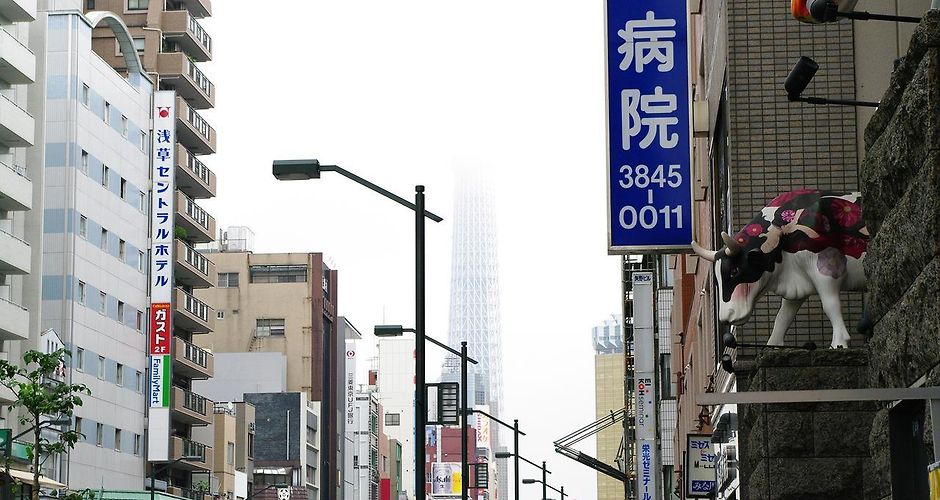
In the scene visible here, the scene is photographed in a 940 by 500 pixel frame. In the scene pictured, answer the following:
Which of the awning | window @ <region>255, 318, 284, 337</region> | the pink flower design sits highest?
window @ <region>255, 318, 284, 337</region>

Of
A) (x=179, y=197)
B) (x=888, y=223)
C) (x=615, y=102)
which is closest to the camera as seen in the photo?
(x=888, y=223)

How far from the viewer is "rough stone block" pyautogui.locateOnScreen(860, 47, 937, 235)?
733 cm

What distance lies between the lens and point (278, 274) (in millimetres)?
140375

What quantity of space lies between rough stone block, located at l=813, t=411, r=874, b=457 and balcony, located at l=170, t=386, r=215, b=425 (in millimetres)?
75707

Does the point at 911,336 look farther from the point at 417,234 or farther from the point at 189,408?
the point at 189,408

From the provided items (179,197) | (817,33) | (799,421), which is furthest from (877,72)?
(179,197)

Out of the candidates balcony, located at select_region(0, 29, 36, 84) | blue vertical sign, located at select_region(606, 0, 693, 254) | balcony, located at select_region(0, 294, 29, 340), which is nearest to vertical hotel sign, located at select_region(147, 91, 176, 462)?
balcony, located at select_region(0, 294, 29, 340)

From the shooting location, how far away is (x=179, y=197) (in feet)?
296

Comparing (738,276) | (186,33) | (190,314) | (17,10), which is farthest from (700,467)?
(186,33)

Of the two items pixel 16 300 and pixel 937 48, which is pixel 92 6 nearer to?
pixel 16 300

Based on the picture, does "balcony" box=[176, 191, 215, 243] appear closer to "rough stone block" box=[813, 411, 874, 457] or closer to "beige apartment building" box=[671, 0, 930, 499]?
"beige apartment building" box=[671, 0, 930, 499]

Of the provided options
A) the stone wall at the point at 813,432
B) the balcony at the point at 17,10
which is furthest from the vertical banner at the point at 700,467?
the balcony at the point at 17,10

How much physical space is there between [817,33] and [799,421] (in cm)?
740

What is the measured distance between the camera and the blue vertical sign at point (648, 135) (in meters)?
19.8
